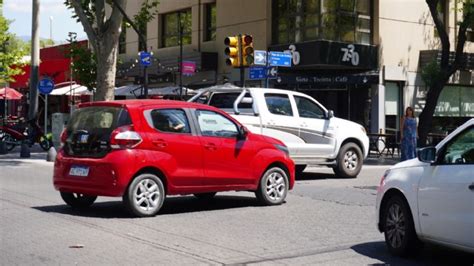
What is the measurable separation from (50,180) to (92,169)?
5.98 meters

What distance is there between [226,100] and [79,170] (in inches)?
232

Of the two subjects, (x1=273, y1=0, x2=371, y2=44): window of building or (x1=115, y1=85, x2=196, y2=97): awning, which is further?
(x1=115, y1=85, x2=196, y2=97): awning

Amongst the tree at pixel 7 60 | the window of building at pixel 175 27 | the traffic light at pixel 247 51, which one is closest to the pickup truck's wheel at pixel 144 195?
the traffic light at pixel 247 51

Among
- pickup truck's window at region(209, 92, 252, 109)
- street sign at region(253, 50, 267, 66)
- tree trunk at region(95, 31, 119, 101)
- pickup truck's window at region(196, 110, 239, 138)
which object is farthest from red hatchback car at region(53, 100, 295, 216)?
tree trunk at region(95, 31, 119, 101)

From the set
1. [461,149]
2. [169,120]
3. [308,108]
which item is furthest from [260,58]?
[461,149]

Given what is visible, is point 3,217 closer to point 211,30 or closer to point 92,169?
point 92,169

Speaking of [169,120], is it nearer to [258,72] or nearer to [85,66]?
[258,72]

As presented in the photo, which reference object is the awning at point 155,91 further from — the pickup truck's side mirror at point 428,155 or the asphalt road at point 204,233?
the pickup truck's side mirror at point 428,155

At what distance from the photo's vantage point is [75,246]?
7.30 m

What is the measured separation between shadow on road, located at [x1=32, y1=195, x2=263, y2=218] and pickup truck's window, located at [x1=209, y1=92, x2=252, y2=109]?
115 inches

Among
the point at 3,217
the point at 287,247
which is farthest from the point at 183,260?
the point at 3,217

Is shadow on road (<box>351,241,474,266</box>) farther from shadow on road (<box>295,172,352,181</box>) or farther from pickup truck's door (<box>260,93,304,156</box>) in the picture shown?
shadow on road (<box>295,172,352,181</box>)

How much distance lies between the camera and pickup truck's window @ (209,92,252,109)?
47.8 ft

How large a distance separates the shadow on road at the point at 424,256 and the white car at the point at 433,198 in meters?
0.13
